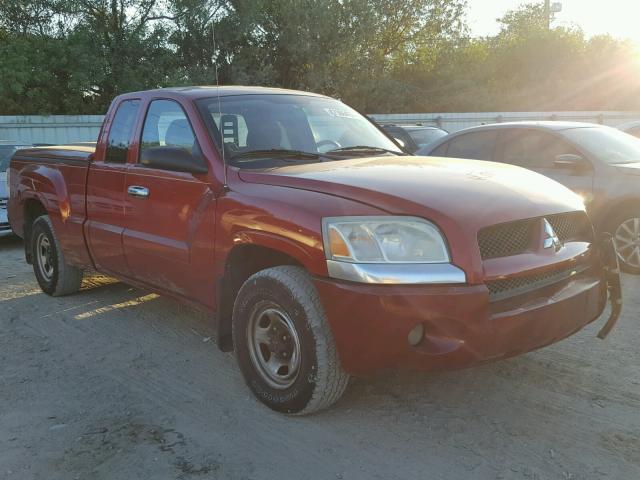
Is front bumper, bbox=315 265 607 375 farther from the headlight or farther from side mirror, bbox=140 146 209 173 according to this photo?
side mirror, bbox=140 146 209 173

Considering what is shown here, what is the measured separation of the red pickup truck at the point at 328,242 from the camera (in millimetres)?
2961

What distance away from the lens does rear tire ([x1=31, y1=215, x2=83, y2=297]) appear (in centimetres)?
589

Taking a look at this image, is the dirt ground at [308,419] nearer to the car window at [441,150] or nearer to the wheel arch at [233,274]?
the wheel arch at [233,274]

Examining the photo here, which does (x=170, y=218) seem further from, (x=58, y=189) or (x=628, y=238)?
(x=628, y=238)

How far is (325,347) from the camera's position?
315cm

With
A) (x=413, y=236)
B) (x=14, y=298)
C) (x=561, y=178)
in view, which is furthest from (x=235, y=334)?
(x=561, y=178)

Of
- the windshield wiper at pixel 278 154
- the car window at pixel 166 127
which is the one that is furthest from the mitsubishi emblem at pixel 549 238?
the car window at pixel 166 127

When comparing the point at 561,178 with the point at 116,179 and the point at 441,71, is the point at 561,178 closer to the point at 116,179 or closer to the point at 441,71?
the point at 116,179

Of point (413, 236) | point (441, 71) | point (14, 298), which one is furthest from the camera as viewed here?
point (441, 71)

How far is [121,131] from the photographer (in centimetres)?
494

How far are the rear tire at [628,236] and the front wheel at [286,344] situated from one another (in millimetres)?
4181

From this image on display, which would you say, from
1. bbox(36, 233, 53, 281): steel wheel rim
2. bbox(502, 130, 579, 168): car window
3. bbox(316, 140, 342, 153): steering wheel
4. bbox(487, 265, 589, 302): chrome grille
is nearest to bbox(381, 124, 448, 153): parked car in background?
bbox(502, 130, 579, 168): car window


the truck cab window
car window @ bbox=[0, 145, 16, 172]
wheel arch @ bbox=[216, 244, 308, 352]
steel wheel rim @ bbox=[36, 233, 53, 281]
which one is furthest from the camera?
car window @ bbox=[0, 145, 16, 172]

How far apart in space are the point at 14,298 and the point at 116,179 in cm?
211
